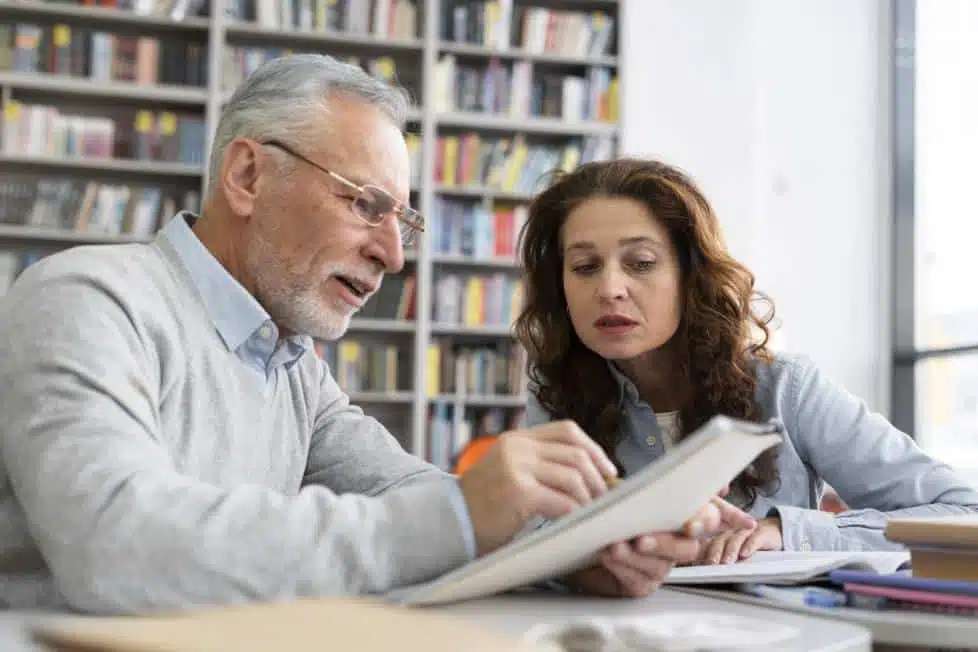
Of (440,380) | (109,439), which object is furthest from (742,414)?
(440,380)

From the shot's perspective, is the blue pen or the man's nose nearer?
the blue pen

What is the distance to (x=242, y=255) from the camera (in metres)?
1.45

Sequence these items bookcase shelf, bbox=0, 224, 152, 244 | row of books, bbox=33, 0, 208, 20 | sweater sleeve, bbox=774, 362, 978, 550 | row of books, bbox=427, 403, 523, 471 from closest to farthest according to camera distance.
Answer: sweater sleeve, bbox=774, 362, 978, 550 → bookcase shelf, bbox=0, 224, 152, 244 → row of books, bbox=33, 0, 208, 20 → row of books, bbox=427, 403, 523, 471

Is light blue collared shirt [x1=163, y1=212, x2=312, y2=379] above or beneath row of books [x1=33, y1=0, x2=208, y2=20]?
beneath

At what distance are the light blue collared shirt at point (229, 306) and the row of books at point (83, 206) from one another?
355cm

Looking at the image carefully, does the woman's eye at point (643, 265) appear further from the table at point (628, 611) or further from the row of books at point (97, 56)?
the row of books at point (97, 56)

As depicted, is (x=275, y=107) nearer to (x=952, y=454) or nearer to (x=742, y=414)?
(x=742, y=414)

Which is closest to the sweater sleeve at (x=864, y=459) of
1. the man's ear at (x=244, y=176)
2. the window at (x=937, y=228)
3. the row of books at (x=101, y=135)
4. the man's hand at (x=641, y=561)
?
the man's hand at (x=641, y=561)

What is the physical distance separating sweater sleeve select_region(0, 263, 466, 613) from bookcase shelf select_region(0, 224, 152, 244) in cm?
383

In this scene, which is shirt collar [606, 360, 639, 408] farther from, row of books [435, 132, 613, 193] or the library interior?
row of books [435, 132, 613, 193]

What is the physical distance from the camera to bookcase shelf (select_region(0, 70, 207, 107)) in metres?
4.58

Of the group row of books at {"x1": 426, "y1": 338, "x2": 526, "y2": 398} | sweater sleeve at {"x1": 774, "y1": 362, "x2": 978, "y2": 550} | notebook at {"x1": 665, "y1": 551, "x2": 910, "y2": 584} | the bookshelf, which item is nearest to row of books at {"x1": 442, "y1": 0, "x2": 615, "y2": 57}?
the bookshelf

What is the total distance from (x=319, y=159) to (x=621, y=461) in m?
0.82

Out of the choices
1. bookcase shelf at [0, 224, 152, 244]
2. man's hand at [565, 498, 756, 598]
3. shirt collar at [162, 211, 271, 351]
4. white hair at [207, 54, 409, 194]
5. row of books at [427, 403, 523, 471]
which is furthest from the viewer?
row of books at [427, 403, 523, 471]
